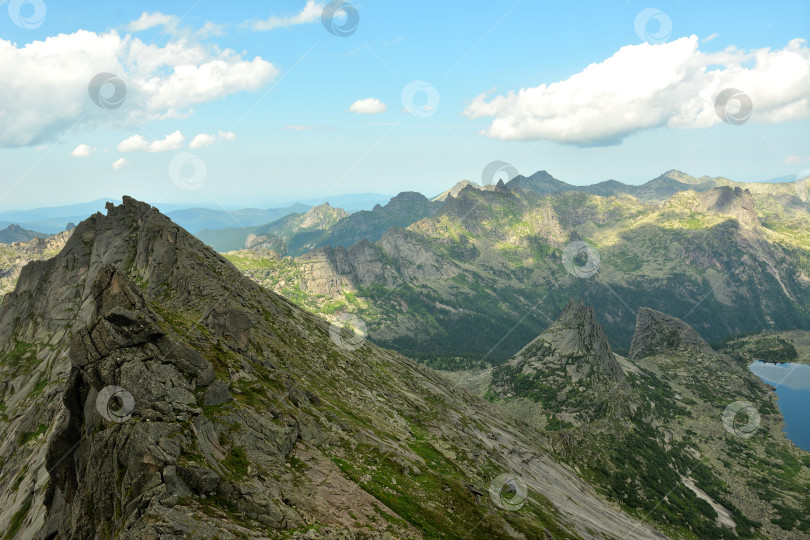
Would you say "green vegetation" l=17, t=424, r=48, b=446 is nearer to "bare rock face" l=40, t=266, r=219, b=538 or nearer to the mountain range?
the mountain range

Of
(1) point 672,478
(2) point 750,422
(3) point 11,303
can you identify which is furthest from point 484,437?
(2) point 750,422

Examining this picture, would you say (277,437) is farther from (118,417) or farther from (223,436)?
(118,417)

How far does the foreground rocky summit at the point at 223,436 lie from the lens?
107 feet

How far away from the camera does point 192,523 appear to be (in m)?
27.8

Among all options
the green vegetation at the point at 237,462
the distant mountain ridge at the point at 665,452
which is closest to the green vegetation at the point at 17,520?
the green vegetation at the point at 237,462

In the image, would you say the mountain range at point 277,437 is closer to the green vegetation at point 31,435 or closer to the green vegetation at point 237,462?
the green vegetation at point 237,462

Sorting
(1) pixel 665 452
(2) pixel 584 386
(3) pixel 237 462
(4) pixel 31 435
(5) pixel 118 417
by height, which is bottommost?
(1) pixel 665 452

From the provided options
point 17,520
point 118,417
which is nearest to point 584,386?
point 17,520

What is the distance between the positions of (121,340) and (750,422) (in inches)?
9823

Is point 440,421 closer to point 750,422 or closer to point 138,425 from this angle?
point 138,425

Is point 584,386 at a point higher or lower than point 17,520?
lower

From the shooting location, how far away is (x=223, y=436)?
3925cm

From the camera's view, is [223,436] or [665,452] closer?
[223,436]

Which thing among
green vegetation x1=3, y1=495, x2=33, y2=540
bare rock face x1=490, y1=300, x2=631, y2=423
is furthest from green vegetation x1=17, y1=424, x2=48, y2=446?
bare rock face x1=490, y1=300, x2=631, y2=423
